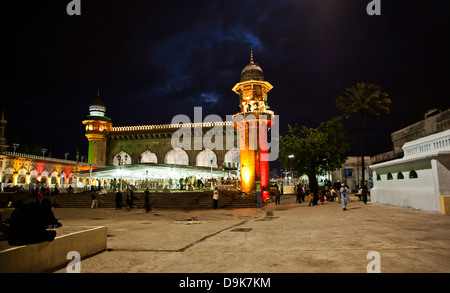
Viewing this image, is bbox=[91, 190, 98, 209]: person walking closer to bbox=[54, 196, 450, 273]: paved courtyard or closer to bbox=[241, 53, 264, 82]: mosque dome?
bbox=[54, 196, 450, 273]: paved courtyard

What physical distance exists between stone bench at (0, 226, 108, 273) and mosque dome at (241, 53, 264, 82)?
28.8 m

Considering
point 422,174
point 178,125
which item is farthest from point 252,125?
point 178,125

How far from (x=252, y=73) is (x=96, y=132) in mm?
35518

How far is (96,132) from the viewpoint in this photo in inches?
2142

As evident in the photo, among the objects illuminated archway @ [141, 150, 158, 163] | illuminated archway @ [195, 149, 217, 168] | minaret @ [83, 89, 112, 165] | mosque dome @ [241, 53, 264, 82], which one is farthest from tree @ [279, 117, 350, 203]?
minaret @ [83, 89, 112, 165]

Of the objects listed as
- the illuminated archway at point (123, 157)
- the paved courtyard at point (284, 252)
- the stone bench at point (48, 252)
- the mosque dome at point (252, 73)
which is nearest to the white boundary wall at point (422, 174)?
the paved courtyard at point (284, 252)

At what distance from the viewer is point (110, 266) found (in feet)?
17.9

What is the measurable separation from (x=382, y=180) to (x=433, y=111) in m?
16.0

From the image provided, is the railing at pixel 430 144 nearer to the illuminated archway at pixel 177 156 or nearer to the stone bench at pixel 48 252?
the stone bench at pixel 48 252

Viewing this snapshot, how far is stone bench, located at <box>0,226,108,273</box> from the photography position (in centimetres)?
439

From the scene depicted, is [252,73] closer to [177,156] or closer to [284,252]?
[177,156]

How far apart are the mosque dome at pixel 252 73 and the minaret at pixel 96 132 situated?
33845 millimetres

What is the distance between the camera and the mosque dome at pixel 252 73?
33031 mm
